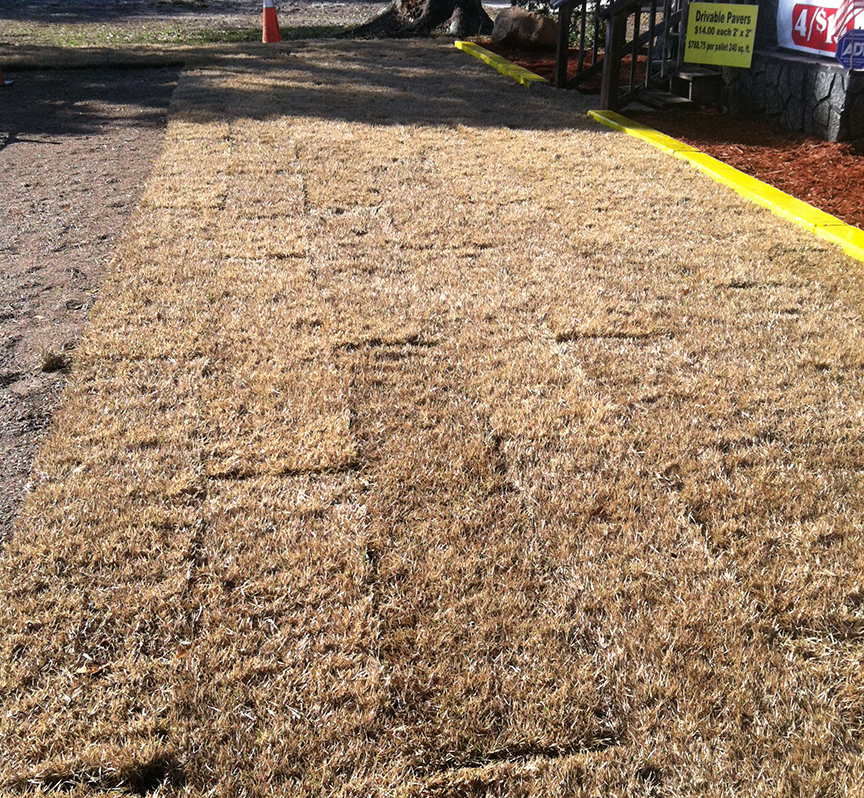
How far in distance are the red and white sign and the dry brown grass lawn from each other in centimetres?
302

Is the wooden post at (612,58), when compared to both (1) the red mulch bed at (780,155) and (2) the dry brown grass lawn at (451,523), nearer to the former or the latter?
(1) the red mulch bed at (780,155)

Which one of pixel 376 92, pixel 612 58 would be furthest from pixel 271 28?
pixel 612 58

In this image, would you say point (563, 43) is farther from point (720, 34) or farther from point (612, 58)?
point (720, 34)

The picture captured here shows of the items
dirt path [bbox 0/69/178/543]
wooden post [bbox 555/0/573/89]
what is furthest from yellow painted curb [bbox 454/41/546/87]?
dirt path [bbox 0/69/178/543]

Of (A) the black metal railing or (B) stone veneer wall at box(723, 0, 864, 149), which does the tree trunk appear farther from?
(B) stone veneer wall at box(723, 0, 864, 149)

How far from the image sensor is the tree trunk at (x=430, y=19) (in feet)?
48.6

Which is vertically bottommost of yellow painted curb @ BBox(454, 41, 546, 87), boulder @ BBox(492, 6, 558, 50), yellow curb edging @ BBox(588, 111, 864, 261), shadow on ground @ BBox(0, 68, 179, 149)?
yellow curb edging @ BBox(588, 111, 864, 261)

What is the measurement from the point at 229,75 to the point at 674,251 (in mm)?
8164

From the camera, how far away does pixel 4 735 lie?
2.12 metres

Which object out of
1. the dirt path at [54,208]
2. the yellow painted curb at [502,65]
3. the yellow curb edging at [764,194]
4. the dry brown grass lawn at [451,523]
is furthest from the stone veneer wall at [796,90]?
the dirt path at [54,208]

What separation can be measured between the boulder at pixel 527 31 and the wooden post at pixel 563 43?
10.1ft

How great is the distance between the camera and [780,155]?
23.6ft

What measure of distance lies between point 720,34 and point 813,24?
104 centimetres

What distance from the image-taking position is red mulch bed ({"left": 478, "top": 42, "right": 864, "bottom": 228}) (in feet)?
20.2
